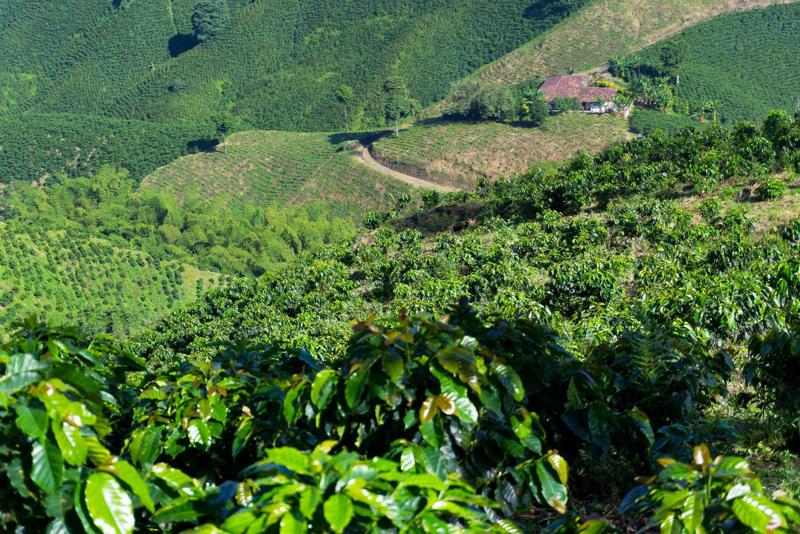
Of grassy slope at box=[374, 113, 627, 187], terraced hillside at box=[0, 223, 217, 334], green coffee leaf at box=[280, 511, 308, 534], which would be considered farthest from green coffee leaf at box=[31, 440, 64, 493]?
grassy slope at box=[374, 113, 627, 187]

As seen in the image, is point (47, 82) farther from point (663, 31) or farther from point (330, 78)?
point (663, 31)

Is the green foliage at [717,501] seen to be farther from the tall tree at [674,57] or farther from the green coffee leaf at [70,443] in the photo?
the tall tree at [674,57]

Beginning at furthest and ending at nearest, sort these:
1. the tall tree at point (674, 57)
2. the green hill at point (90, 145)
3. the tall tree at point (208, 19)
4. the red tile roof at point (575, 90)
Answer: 1. the tall tree at point (208, 19)
2. the green hill at point (90, 145)
3. the tall tree at point (674, 57)
4. the red tile roof at point (575, 90)

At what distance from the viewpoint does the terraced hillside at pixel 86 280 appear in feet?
151

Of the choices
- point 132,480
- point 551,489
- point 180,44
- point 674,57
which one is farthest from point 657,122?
point 180,44

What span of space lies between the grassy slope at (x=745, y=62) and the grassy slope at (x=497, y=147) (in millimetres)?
11822

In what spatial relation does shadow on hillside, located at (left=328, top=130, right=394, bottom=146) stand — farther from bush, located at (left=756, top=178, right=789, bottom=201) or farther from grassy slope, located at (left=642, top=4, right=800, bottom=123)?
bush, located at (left=756, top=178, right=789, bottom=201)

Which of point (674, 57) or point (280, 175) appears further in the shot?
point (280, 175)

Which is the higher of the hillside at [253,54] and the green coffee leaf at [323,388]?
the green coffee leaf at [323,388]

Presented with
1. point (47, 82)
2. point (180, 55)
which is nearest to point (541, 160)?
point (180, 55)

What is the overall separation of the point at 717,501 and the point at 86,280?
5201cm

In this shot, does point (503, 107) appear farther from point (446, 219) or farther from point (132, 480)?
point (132, 480)

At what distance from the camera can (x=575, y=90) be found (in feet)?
235

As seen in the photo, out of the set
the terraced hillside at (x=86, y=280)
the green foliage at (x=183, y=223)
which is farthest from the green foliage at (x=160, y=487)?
the green foliage at (x=183, y=223)
